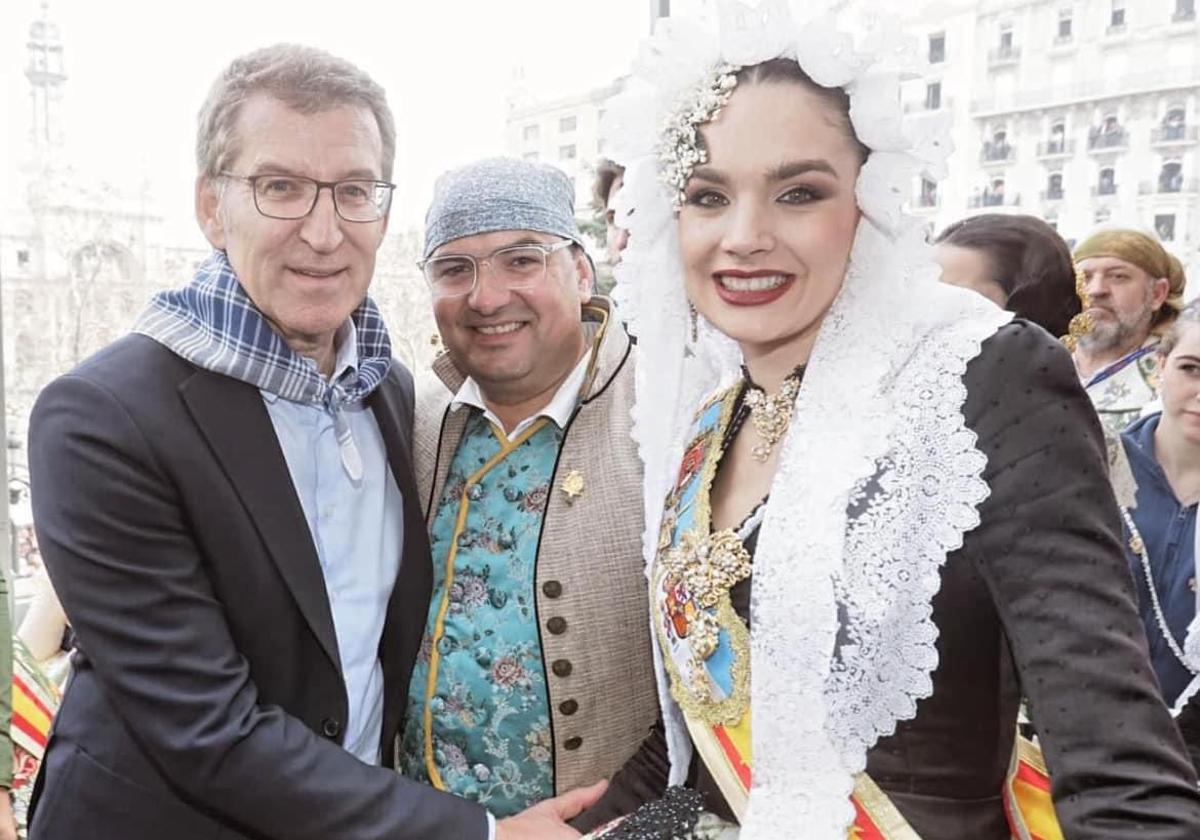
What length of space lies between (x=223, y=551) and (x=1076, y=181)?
3298 millimetres

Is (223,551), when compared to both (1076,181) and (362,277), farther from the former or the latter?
(1076,181)

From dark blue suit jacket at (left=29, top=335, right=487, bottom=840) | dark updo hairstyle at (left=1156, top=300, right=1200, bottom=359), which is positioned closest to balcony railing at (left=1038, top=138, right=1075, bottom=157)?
dark updo hairstyle at (left=1156, top=300, right=1200, bottom=359)

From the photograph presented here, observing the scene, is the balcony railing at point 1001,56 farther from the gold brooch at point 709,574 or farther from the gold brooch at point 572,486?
the gold brooch at point 709,574

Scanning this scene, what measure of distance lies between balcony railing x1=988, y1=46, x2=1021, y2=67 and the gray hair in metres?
2.95

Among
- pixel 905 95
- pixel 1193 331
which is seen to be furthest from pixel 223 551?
pixel 1193 331

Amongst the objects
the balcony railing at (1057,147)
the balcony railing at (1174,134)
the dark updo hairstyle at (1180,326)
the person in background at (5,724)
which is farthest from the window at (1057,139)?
the person in background at (5,724)

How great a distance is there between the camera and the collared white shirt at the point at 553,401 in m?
1.55

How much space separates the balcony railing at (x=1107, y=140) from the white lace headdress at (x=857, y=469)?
2.95 m

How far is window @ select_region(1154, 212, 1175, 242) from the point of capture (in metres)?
3.36

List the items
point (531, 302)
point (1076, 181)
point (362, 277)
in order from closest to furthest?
point (362, 277), point (531, 302), point (1076, 181)

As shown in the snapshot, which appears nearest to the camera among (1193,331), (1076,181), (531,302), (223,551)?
(223,551)

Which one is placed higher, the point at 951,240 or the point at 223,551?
the point at 951,240

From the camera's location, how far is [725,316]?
110cm

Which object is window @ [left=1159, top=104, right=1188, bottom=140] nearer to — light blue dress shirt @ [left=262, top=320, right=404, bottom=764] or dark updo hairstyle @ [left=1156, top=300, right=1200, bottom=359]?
dark updo hairstyle @ [left=1156, top=300, right=1200, bottom=359]
